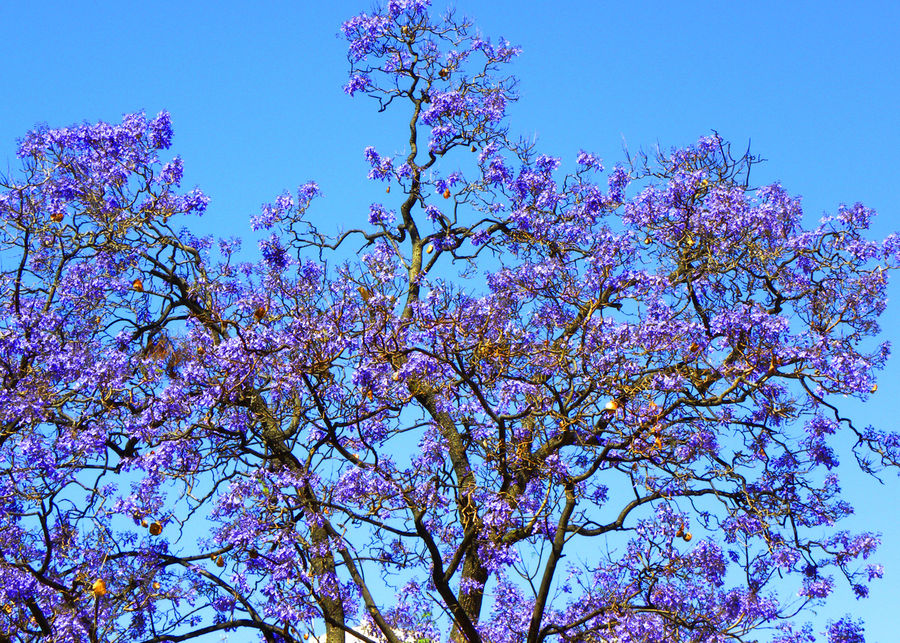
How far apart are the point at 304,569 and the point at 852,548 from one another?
7.63 m

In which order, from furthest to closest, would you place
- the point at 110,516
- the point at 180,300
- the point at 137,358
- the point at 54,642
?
the point at 180,300 < the point at 137,358 < the point at 110,516 < the point at 54,642

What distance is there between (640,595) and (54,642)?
748 centimetres

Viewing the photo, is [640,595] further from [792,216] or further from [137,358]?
[137,358]

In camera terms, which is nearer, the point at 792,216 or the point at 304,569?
the point at 304,569

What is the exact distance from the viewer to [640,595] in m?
13.0

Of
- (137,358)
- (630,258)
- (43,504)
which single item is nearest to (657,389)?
(630,258)

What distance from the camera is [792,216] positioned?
14.7 meters

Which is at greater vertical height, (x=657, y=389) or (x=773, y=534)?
(x=657, y=389)

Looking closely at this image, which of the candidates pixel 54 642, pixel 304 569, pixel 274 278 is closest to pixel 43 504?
pixel 54 642

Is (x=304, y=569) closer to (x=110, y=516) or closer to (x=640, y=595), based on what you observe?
(x=110, y=516)

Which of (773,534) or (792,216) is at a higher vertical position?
(792,216)

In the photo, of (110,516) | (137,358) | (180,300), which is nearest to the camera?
(110,516)

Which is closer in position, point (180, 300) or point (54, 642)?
point (54, 642)

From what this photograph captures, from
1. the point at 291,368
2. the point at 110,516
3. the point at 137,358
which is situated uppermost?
the point at 137,358
